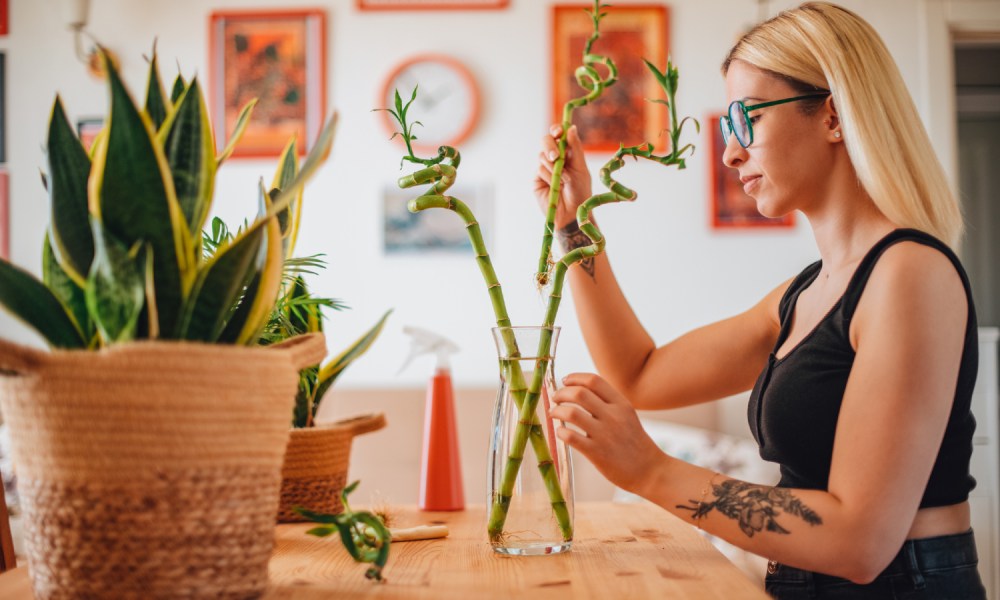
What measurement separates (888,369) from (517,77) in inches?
96.2

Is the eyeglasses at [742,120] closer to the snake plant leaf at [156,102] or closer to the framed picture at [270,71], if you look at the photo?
the snake plant leaf at [156,102]

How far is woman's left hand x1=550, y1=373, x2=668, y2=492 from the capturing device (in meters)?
0.92

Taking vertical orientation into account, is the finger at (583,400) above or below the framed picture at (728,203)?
below

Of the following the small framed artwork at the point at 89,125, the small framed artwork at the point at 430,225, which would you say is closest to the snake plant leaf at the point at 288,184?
the small framed artwork at the point at 430,225

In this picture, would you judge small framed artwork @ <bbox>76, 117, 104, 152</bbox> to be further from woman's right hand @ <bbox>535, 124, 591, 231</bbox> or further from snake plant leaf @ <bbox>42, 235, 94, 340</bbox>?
snake plant leaf @ <bbox>42, 235, 94, 340</bbox>

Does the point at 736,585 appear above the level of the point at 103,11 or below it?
below

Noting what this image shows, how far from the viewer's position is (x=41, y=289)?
0.71 meters

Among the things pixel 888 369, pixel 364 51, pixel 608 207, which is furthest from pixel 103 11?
pixel 888 369

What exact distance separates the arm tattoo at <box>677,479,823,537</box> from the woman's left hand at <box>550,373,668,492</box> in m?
0.09

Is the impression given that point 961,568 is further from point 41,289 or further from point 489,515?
point 41,289

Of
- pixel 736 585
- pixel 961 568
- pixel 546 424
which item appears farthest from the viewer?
pixel 961 568

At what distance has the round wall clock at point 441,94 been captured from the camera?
10.4ft

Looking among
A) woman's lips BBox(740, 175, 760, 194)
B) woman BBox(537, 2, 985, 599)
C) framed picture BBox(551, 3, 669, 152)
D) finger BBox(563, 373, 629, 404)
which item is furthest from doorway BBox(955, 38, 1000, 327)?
finger BBox(563, 373, 629, 404)

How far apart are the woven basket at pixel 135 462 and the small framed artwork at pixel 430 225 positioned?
2.48m
